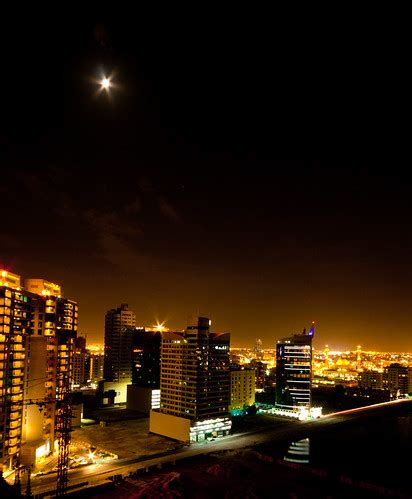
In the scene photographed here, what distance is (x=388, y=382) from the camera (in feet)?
191

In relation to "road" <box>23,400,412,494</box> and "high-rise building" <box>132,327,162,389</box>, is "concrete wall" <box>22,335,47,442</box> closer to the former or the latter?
"road" <box>23,400,412,494</box>

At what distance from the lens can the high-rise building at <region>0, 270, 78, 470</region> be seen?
60.9 ft

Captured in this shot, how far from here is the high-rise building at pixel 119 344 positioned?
41922 millimetres

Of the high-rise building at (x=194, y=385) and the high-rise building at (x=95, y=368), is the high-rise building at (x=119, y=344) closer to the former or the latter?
the high-rise building at (x=95, y=368)

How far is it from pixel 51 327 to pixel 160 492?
436 inches

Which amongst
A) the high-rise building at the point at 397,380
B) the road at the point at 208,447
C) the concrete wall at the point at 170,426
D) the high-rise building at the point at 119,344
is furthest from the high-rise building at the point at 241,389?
the high-rise building at the point at 397,380

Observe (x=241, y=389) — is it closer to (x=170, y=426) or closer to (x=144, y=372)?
(x=144, y=372)

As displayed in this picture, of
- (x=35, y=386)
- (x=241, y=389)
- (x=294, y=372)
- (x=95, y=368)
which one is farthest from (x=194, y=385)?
(x=95, y=368)

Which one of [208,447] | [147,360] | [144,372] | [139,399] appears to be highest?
[147,360]

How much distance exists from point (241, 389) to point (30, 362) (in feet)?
69.8

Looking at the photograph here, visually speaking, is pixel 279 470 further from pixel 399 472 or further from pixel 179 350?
pixel 179 350

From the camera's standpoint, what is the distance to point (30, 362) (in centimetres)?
2192

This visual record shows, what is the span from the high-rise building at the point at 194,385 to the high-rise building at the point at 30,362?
6.51 m

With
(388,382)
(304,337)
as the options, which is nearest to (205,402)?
(304,337)
